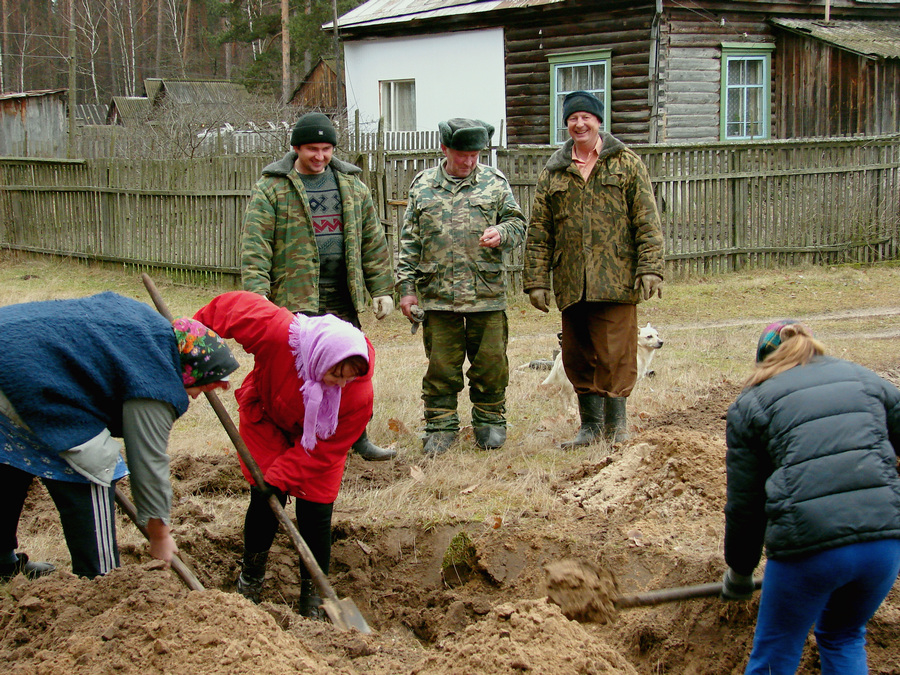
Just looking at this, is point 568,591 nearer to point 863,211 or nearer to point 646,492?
point 646,492

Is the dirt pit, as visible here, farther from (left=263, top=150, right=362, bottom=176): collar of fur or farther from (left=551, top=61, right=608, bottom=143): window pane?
(left=551, top=61, right=608, bottom=143): window pane

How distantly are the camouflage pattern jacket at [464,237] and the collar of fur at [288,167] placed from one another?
532 mm

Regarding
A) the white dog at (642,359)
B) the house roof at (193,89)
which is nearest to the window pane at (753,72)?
the white dog at (642,359)

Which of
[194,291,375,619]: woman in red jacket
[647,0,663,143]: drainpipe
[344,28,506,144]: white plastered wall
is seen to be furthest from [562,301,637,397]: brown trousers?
[344,28,506,144]: white plastered wall

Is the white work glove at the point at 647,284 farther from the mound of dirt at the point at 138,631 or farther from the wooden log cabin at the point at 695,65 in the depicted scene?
the wooden log cabin at the point at 695,65

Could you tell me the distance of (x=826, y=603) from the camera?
2.81m

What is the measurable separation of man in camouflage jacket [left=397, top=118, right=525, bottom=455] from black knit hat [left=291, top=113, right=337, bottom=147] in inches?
31.5

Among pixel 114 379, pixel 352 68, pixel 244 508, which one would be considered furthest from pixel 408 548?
pixel 352 68

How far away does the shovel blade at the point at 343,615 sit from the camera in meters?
3.69

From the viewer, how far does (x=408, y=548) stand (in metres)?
4.80

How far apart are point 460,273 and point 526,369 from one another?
260cm

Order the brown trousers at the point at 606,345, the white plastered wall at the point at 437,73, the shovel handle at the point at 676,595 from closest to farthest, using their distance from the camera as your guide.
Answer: the shovel handle at the point at 676,595 → the brown trousers at the point at 606,345 → the white plastered wall at the point at 437,73

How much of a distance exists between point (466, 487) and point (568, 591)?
6.10 ft

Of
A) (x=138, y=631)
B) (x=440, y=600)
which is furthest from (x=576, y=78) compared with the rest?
(x=138, y=631)
